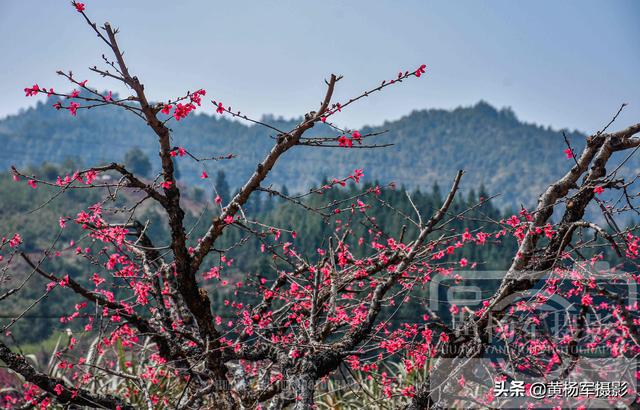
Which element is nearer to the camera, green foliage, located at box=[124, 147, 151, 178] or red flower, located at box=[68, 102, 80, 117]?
red flower, located at box=[68, 102, 80, 117]

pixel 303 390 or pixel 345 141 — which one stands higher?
pixel 345 141

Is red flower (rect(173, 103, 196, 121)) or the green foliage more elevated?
the green foliage

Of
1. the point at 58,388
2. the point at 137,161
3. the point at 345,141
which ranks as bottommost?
the point at 58,388

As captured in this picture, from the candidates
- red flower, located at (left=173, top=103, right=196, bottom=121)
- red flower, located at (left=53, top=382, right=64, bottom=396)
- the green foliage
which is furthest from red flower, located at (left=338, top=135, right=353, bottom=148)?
the green foliage

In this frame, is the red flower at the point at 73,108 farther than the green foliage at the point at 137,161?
No

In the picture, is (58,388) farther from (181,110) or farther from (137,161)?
(137,161)

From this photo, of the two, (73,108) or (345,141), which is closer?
(73,108)

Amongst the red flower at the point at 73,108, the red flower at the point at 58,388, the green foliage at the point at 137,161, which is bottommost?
the red flower at the point at 58,388

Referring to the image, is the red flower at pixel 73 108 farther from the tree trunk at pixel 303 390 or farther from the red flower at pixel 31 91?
the tree trunk at pixel 303 390

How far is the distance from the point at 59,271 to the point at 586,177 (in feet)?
196

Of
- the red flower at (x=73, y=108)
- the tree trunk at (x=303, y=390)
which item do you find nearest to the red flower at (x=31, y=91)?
the red flower at (x=73, y=108)

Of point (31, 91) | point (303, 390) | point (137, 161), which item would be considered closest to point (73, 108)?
point (31, 91)

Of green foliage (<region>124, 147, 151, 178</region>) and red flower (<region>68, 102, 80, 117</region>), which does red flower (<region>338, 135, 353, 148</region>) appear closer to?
red flower (<region>68, 102, 80, 117</region>)

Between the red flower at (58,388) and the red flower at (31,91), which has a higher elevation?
the red flower at (31,91)
